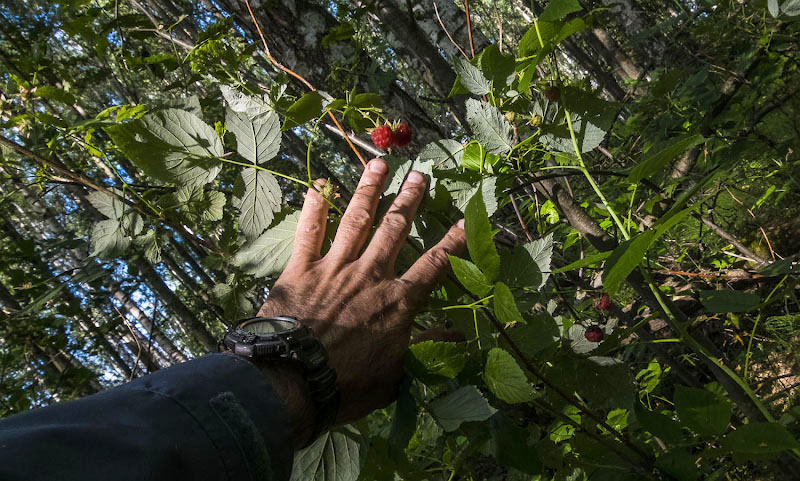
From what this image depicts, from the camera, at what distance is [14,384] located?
375 cm

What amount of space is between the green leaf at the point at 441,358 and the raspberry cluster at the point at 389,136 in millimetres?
514

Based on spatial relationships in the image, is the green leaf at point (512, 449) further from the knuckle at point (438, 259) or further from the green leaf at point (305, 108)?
the green leaf at point (305, 108)

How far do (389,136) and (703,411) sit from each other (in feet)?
2.62

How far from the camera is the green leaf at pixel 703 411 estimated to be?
30.7 inches

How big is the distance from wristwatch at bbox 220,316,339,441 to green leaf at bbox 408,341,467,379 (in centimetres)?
20

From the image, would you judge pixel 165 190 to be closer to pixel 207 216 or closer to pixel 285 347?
pixel 207 216

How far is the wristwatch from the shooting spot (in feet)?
2.89

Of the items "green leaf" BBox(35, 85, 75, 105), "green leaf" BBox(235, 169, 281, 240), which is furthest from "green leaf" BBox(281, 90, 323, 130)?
"green leaf" BBox(35, 85, 75, 105)

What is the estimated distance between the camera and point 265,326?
Result: 0.98m

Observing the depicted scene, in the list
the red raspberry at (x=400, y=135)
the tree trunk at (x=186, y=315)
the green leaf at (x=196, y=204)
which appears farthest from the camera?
the tree trunk at (x=186, y=315)

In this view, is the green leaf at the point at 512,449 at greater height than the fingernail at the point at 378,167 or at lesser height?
lesser

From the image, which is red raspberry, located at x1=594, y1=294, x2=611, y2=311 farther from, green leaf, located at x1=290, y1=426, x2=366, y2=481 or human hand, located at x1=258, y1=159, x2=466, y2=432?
green leaf, located at x1=290, y1=426, x2=366, y2=481

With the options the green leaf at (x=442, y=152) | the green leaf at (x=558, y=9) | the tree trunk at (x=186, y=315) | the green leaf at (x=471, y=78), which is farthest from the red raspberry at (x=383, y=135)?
the tree trunk at (x=186, y=315)

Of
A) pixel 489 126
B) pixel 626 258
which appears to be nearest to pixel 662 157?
pixel 626 258
